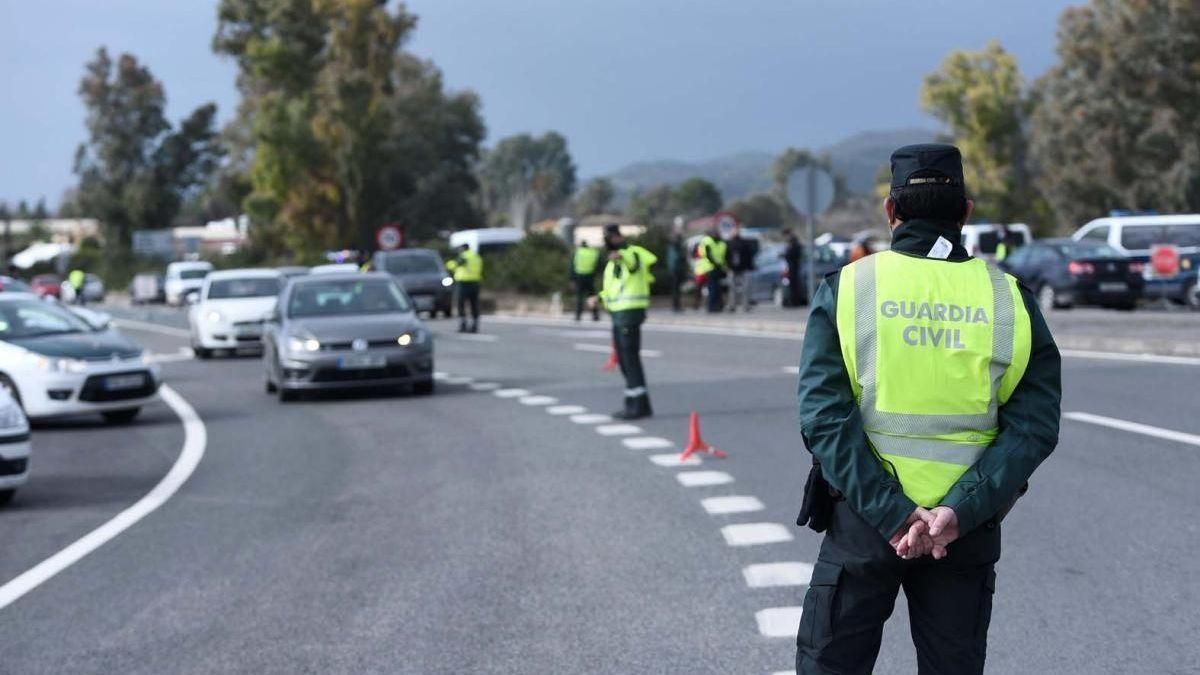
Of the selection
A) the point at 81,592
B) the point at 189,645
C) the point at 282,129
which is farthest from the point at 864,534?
the point at 282,129

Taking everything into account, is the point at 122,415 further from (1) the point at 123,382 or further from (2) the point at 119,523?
(2) the point at 119,523

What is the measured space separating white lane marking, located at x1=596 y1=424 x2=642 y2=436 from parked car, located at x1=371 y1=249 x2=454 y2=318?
93.5ft

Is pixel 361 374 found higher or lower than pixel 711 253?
lower

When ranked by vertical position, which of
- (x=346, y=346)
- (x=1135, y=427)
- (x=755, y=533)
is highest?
(x=346, y=346)

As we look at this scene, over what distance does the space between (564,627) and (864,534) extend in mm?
3478

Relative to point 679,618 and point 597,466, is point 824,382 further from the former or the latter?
point 597,466

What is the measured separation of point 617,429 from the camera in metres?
16.2

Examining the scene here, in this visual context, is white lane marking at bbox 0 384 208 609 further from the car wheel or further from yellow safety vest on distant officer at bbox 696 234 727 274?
yellow safety vest on distant officer at bbox 696 234 727 274

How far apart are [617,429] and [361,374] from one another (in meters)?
5.13

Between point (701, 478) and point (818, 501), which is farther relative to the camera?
point (701, 478)

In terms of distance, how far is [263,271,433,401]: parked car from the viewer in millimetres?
20344

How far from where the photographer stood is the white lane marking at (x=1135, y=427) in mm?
13680

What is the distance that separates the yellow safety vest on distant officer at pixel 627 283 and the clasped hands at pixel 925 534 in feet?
40.0

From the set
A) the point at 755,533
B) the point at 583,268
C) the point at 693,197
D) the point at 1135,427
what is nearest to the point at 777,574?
the point at 755,533
